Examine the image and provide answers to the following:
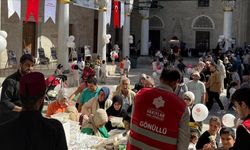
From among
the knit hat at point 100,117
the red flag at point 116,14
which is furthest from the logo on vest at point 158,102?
the red flag at point 116,14

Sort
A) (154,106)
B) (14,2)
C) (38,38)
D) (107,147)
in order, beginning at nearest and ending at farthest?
(154,106) → (107,147) → (14,2) → (38,38)

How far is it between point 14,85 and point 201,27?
1261 inches

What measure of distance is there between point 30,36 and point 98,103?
1578 cm

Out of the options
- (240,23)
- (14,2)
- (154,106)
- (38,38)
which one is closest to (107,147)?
(154,106)

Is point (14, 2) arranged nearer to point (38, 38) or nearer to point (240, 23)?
point (38, 38)

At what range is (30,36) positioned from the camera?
71.5 feet

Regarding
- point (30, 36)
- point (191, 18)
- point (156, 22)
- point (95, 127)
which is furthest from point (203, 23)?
point (95, 127)

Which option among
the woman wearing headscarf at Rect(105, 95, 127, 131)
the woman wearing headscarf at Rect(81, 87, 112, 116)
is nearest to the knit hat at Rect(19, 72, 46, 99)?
the woman wearing headscarf at Rect(105, 95, 127, 131)

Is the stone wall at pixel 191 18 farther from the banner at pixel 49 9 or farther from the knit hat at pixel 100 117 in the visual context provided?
the knit hat at pixel 100 117

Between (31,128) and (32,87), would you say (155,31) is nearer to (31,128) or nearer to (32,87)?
(32,87)

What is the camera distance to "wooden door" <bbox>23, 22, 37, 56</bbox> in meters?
21.3

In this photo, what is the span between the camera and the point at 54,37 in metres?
23.4

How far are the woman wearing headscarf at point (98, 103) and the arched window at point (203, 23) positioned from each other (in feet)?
96.8

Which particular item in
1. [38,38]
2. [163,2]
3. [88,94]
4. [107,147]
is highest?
[163,2]
